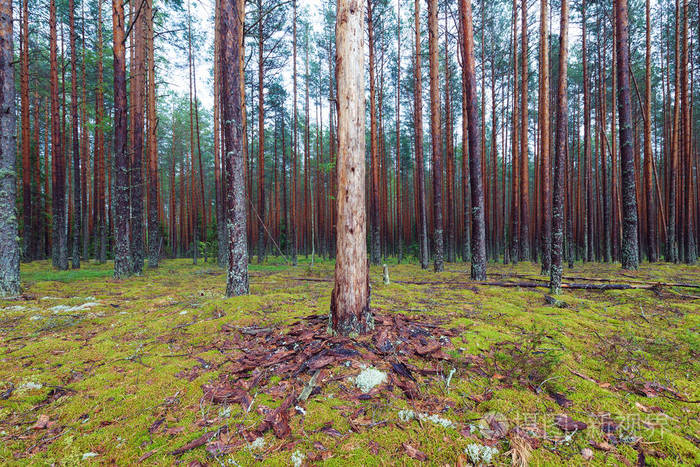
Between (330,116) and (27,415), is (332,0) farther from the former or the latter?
(27,415)

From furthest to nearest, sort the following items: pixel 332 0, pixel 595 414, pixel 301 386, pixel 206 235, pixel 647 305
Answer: pixel 206 235
pixel 332 0
pixel 647 305
pixel 301 386
pixel 595 414

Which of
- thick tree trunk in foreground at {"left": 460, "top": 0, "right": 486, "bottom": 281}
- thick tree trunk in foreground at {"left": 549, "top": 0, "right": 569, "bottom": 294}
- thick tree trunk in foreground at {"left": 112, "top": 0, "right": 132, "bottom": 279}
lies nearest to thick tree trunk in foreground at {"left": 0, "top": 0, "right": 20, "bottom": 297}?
thick tree trunk in foreground at {"left": 112, "top": 0, "right": 132, "bottom": 279}

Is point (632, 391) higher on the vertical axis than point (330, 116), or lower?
lower

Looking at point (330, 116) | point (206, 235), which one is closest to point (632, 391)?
point (330, 116)

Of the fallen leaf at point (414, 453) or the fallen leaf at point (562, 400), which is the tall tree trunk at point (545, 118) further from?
the fallen leaf at point (414, 453)

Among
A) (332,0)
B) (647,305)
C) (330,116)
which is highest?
(332,0)

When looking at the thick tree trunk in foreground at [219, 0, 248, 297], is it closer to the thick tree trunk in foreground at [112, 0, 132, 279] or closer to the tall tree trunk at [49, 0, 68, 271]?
the thick tree trunk in foreground at [112, 0, 132, 279]

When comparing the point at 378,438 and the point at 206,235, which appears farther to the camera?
the point at 206,235

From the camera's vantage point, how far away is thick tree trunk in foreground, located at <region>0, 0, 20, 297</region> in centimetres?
588

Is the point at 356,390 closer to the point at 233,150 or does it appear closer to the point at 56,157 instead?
the point at 233,150

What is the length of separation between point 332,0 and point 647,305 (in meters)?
17.1

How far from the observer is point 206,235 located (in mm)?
25672

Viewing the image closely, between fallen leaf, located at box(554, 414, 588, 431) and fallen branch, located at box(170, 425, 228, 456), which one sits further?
fallen leaf, located at box(554, 414, 588, 431)

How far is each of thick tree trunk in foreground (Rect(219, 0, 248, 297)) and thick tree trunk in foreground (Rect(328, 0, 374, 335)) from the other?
274 centimetres
